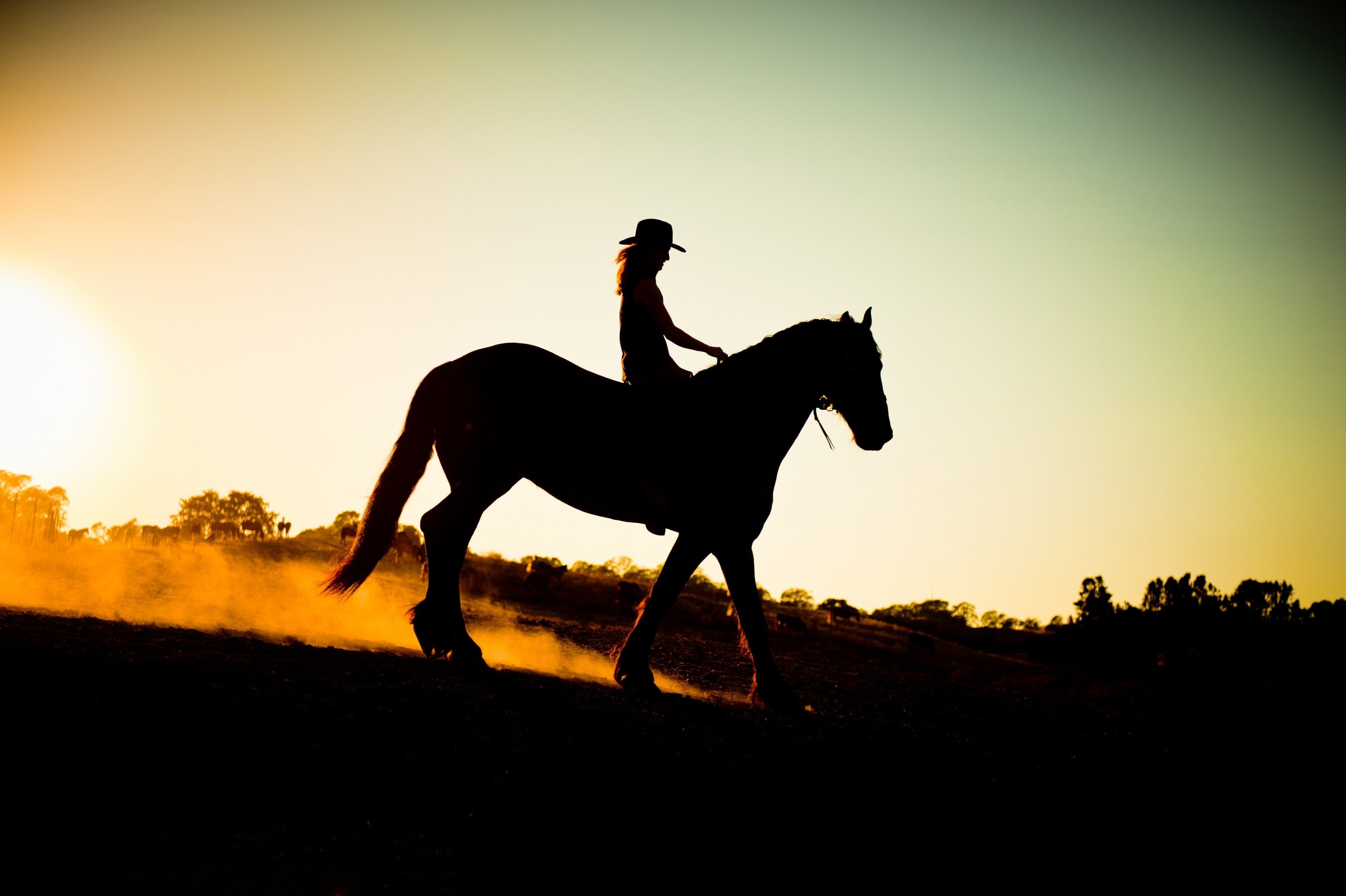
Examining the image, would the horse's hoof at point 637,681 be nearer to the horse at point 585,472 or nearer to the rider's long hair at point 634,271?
the horse at point 585,472

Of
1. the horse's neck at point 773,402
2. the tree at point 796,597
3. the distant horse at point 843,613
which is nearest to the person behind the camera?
the horse's neck at point 773,402

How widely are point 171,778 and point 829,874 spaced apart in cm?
273

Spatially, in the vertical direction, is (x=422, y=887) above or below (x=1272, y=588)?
below

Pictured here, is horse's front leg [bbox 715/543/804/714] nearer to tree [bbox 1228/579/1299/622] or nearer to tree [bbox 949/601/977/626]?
tree [bbox 1228/579/1299/622]

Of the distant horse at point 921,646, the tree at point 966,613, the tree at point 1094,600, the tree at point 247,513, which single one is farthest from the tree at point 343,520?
the tree at point 966,613

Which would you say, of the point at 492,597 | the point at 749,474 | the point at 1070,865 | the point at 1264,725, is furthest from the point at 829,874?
the point at 492,597

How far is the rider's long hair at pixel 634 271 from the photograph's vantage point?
7301 mm

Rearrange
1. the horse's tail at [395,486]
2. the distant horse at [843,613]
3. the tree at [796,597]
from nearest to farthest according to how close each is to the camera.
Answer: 1. the horse's tail at [395,486]
2. the distant horse at [843,613]
3. the tree at [796,597]

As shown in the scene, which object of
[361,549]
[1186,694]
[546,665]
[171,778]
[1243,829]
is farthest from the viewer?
[1186,694]

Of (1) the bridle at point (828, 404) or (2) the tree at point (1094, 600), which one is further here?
(2) the tree at point (1094, 600)

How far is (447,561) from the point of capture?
22.1 feet

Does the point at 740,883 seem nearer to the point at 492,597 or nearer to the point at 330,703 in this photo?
the point at 330,703

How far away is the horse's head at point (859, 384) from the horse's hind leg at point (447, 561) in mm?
3377

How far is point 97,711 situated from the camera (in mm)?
3742
